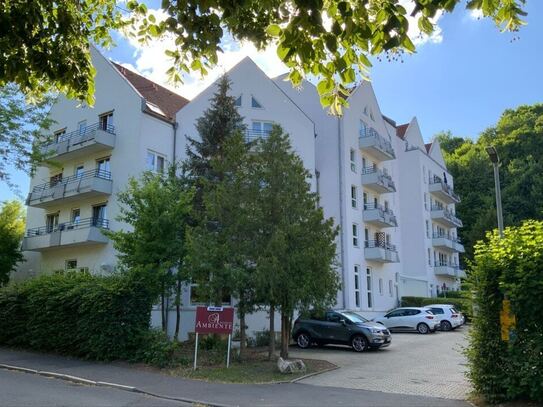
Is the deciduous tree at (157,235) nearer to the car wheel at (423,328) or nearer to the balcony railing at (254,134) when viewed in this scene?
the balcony railing at (254,134)

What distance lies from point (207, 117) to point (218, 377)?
12.4 meters

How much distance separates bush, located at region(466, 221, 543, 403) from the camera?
33.8 ft

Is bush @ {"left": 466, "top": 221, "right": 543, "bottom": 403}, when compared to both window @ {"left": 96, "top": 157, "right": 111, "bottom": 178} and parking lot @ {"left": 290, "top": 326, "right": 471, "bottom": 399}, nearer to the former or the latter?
parking lot @ {"left": 290, "top": 326, "right": 471, "bottom": 399}

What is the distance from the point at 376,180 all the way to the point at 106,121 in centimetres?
1768

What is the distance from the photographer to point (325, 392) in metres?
12.6

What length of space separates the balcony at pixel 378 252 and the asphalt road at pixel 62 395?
24.0 m

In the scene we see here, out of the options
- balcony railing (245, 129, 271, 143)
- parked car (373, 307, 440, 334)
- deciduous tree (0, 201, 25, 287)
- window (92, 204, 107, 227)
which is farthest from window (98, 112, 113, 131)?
parked car (373, 307, 440, 334)

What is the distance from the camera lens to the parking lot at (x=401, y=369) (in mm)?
13367

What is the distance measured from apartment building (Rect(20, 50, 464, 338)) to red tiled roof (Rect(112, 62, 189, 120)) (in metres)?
0.11

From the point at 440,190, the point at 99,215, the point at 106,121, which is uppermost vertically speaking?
the point at 440,190

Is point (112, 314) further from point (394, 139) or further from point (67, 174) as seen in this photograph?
point (394, 139)

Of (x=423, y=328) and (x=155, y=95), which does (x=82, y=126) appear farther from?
(x=423, y=328)

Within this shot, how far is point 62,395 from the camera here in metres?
11.8

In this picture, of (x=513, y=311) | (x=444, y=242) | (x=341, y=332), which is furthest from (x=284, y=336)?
(x=444, y=242)
